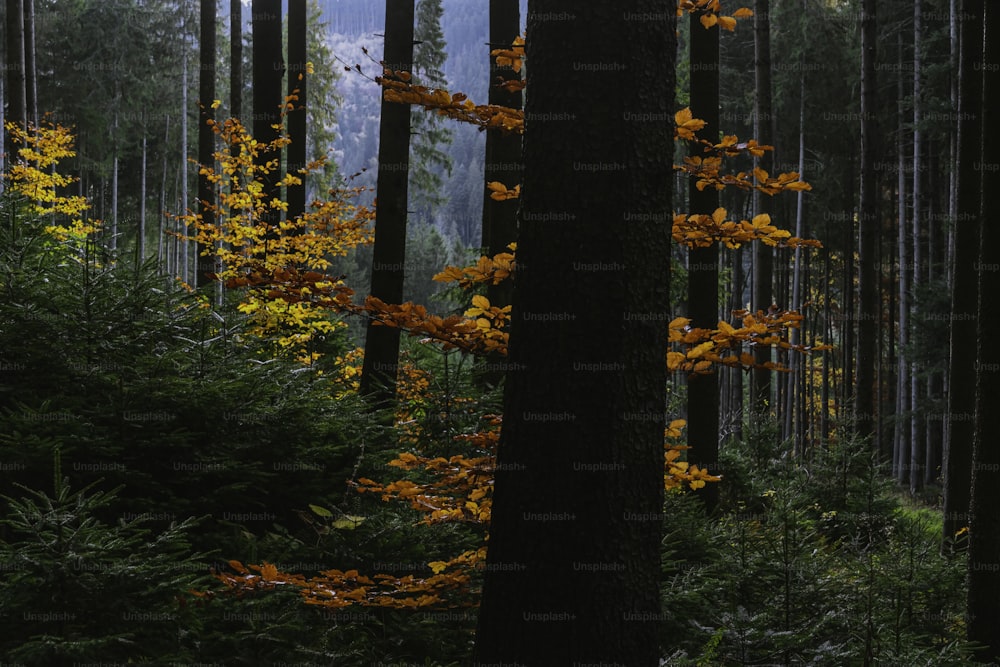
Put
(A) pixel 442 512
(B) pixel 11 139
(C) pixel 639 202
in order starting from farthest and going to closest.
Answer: (B) pixel 11 139 → (A) pixel 442 512 → (C) pixel 639 202

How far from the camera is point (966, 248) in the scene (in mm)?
5934

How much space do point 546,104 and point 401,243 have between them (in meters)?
5.75

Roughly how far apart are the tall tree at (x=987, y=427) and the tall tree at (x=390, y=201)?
194 inches

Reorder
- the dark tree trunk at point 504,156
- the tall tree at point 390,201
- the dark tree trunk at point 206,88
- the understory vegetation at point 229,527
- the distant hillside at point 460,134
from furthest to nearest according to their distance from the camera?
the distant hillside at point 460,134 → the dark tree trunk at point 206,88 → the dark tree trunk at point 504,156 → the tall tree at point 390,201 → the understory vegetation at point 229,527

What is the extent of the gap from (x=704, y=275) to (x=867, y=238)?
592 cm

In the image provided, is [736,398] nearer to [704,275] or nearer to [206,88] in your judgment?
[704,275]

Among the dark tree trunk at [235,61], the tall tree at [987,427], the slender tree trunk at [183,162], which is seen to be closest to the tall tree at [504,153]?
the tall tree at [987,427]

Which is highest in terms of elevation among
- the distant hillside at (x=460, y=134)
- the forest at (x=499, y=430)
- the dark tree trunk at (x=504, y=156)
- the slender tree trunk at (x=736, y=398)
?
the distant hillside at (x=460, y=134)

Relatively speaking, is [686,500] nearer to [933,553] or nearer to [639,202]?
[933,553]

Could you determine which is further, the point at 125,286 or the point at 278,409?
the point at 125,286

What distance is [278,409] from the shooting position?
471cm

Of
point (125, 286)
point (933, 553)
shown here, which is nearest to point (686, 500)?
point (933, 553)

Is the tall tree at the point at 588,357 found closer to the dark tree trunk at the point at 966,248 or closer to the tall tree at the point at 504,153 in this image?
the dark tree trunk at the point at 966,248

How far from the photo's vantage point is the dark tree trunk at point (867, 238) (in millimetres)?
11484
